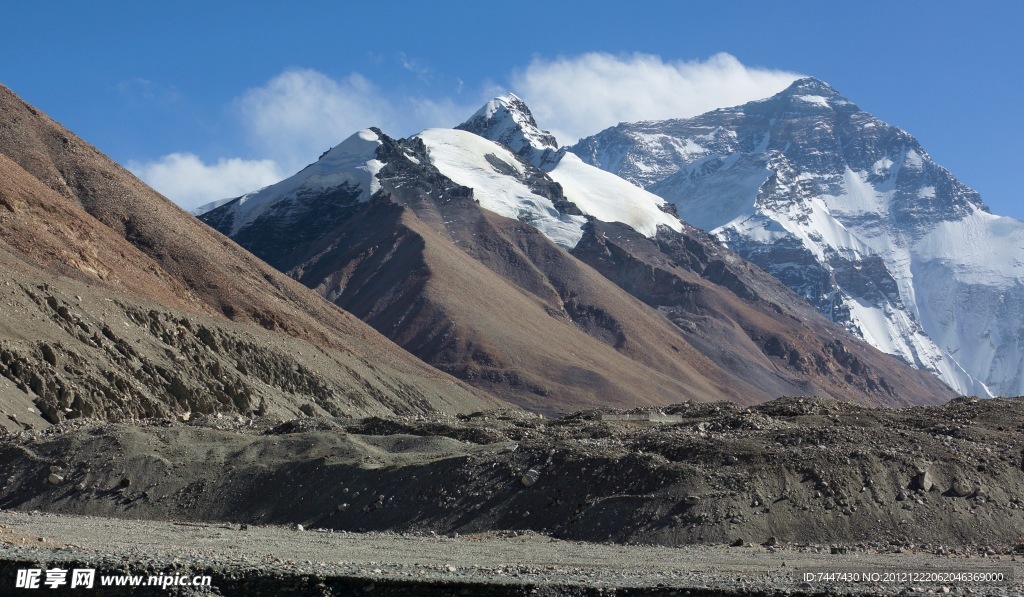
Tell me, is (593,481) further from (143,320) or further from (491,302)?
(491,302)

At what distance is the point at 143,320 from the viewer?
70500 millimetres

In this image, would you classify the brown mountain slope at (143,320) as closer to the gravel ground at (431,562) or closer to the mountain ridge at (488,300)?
the gravel ground at (431,562)

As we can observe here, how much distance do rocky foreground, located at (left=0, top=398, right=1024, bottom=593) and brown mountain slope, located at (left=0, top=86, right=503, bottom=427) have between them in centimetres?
1269

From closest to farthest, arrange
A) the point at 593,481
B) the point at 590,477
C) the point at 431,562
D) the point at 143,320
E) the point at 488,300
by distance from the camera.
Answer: the point at 431,562 → the point at 593,481 → the point at 590,477 → the point at 143,320 → the point at 488,300

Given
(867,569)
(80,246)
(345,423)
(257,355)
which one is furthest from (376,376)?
(867,569)

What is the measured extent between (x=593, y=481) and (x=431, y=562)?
9.17 metres

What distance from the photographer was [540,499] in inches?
1348

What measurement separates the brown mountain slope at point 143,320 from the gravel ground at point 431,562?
21451 millimetres

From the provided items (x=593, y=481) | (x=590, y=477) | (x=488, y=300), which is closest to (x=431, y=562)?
(x=593, y=481)

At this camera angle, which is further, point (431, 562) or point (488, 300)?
point (488, 300)

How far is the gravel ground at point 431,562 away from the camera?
21.6 metres

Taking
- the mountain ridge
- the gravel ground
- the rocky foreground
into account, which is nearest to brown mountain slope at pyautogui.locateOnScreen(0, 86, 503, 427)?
the rocky foreground

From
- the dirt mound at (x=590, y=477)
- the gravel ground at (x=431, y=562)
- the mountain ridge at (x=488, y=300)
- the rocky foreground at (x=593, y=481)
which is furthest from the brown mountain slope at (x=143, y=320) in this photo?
the mountain ridge at (x=488, y=300)

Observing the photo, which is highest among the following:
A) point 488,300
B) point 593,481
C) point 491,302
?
point 488,300
